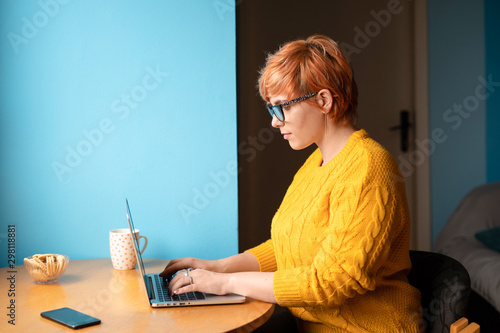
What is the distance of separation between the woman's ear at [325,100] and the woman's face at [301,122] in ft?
0.04

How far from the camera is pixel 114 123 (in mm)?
1660

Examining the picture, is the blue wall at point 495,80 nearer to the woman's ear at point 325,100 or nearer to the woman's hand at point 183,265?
the woman's ear at point 325,100

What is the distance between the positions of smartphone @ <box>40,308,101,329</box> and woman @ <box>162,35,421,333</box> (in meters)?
0.23

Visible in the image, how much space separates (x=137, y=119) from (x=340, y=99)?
2.32ft

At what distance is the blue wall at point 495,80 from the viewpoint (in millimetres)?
3506

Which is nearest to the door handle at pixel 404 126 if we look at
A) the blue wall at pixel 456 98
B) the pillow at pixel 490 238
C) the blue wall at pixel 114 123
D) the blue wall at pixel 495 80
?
the blue wall at pixel 456 98

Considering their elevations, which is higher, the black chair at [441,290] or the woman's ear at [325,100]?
the woman's ear at [325,100]

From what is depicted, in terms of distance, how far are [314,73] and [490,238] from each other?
174 centimetres

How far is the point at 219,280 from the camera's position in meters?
1.23

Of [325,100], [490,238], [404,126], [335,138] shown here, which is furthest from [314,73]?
[404,126]

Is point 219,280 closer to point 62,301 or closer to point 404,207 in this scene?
point 62,301

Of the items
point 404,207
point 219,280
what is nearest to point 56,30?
point 219,280

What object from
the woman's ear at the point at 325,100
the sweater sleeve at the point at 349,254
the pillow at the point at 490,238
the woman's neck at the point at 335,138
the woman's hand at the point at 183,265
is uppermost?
the woman's ear at the point at 325,100

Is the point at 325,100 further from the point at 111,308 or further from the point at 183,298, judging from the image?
the point at 111,308
